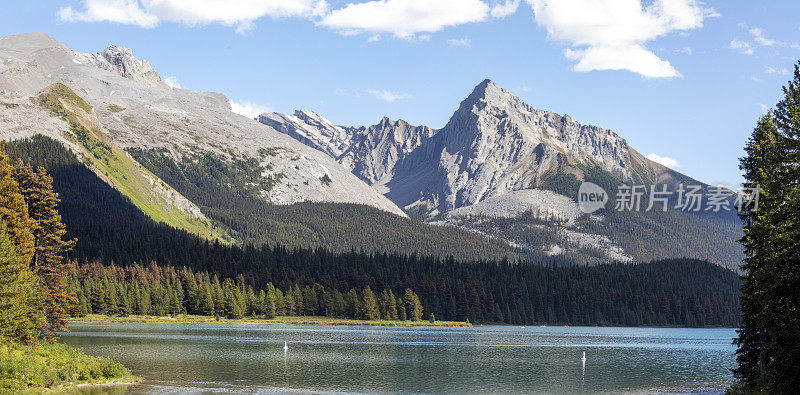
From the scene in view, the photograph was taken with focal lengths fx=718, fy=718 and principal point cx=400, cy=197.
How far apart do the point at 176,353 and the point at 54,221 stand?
30739 millimetres

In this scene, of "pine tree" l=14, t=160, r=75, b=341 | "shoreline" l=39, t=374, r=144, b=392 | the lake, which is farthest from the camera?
"pine tree" l=14, t=160, r=75, b=341

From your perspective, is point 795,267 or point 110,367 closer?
point 795,267

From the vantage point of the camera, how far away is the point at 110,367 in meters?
70.1

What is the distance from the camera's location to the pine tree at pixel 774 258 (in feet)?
172

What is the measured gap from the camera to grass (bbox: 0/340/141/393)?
52500 millimetres

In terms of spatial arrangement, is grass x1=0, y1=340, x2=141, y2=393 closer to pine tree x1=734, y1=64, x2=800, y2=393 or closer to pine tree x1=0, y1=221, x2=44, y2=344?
pine tree x1=0, y1=221, x2=44, y2=344

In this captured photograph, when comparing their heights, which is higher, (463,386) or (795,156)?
(795,156)

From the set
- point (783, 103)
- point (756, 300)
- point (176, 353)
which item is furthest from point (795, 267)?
point (176, 353)

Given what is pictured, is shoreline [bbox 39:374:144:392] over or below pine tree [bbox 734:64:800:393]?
below

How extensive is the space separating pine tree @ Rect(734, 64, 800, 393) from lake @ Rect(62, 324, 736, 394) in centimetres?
1990

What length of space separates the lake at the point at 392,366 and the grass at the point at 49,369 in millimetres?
3032

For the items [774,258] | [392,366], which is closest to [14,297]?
[392,366]

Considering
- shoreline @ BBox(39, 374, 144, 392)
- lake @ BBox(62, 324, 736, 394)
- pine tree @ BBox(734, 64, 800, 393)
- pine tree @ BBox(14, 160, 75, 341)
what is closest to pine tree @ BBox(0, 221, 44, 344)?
shoreline @ BBox(39, 374, 144, 392)

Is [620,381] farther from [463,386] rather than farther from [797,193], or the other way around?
[797,193]
